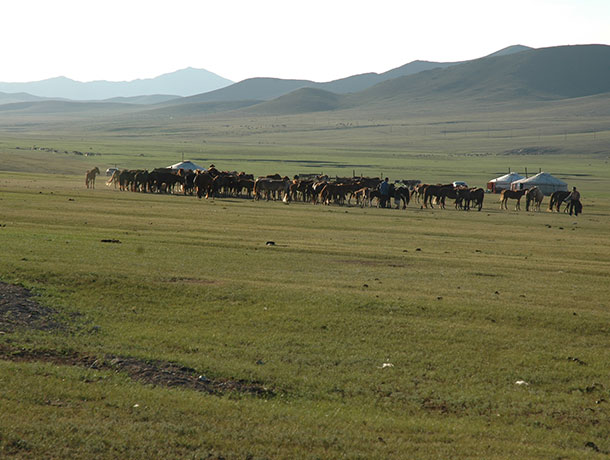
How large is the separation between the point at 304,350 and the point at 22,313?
15.8 feet

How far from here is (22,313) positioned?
13.1 metres

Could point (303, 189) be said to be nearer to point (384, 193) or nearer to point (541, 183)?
point (384, 193)

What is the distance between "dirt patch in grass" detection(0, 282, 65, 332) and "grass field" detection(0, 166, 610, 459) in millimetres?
181

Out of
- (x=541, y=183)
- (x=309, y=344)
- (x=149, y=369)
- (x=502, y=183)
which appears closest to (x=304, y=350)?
(x=309, y=344)

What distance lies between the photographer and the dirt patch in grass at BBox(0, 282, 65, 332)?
1252 centimetres

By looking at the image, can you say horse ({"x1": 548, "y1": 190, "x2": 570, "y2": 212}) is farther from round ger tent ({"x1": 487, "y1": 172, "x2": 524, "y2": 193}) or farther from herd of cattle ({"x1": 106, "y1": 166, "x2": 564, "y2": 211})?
round ger tent ({"x1": 487, "y1": 172, "x2": 524, "y2": 193})

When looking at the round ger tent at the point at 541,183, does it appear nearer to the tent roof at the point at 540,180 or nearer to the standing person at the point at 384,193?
the tent roof at the point at 540,180

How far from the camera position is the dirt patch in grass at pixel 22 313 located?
41.1 ft

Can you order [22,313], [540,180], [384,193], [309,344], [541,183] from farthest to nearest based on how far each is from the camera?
[541,183]
[540,180]
[384,193]
[22,313]
[309,344]

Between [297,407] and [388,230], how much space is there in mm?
23771

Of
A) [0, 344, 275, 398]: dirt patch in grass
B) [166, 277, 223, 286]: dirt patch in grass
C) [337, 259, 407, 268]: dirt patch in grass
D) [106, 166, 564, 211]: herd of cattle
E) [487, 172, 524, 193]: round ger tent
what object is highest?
[487, 172, 524, 193]: round ger tent

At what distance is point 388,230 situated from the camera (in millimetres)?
33312

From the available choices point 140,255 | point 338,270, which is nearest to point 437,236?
point 338,270

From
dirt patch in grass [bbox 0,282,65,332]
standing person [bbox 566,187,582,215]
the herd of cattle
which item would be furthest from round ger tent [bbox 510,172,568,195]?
dirt patch in grass [bbox 0,282,65,332]
